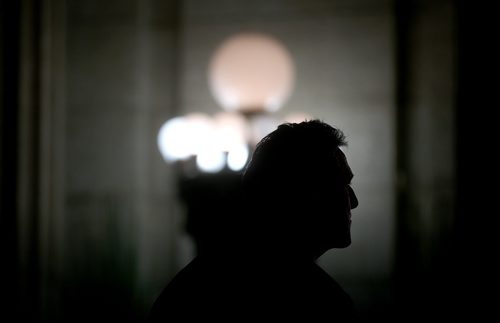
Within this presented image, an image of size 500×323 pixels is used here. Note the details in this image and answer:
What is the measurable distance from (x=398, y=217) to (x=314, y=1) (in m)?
2.41

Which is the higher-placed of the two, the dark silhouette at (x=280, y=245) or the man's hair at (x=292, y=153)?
the man's hair at (x=292, y=153)

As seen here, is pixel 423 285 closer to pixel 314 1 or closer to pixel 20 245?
pixel 314 1

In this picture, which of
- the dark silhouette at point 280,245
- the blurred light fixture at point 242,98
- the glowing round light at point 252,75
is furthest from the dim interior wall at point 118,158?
the dark silhouette at point 280,245

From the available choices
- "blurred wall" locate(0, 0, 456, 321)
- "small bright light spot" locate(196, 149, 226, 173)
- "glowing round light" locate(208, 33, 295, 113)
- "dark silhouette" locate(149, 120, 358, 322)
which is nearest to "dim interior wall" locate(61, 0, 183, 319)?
"blurred wall" locate(0, 0, 456, 321)

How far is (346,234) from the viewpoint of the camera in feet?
5.11

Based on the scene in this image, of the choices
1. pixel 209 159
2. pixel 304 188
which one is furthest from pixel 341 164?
pixel 209 159

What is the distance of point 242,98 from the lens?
4988 millimetres

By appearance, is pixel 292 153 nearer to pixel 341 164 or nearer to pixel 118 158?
pixel 341 164

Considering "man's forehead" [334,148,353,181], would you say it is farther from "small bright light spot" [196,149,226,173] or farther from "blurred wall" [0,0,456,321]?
"blurred wall" [0,0,456,321]

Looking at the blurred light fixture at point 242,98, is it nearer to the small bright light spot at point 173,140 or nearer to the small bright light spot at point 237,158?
the small bright light spot at point 237,158

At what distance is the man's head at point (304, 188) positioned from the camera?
4.97 feet

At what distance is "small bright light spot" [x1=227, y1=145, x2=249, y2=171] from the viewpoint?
179 inches

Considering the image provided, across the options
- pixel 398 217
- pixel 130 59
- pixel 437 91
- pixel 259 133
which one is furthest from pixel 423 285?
pixel 130 59

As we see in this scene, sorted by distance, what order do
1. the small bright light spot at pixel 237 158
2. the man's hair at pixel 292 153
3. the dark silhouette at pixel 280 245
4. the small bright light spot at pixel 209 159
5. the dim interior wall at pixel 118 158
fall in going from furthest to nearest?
the dim interior wall at pixel 118 158
the small bright light spot at pixel 209 159
the small bright light spot at pixel 237 158
the man's hair at pixel 292 153
the dark silhouette at pixel 280 245
